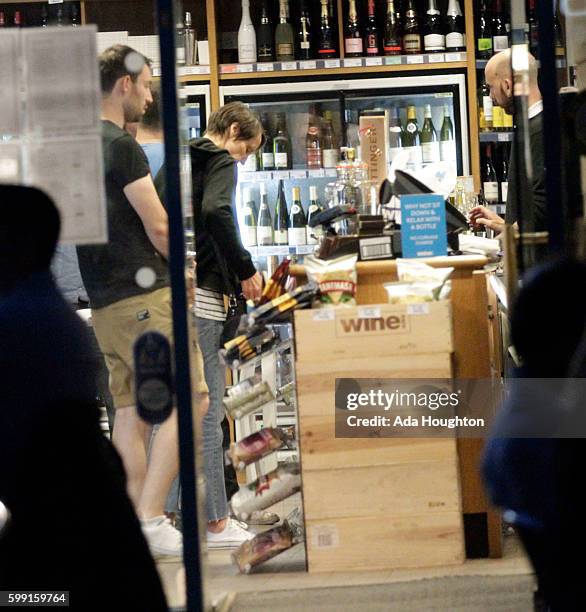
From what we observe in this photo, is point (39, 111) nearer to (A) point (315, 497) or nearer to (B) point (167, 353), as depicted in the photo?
(B) point (167, 353)

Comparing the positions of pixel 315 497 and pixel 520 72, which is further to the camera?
pixel 315 497

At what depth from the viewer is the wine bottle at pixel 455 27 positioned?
5.97 metres

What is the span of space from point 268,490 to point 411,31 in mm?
3417

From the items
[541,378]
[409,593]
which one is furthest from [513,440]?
[409,593]

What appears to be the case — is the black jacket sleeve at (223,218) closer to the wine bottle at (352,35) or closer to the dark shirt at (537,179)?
the dark shirt at (537,179)

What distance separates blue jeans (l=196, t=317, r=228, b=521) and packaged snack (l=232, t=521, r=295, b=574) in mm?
509

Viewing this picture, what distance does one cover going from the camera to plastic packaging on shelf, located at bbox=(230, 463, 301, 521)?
3.62 m

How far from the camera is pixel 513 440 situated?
1781 millimetres

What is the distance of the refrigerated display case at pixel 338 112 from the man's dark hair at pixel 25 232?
3.53 metres

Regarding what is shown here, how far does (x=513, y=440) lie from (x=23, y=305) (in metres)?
1.09

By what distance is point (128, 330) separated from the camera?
2.53 metres

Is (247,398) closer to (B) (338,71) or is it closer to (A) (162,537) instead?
(A) (162,537)

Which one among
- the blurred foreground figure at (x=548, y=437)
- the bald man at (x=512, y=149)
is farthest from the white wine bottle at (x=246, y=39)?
the blurred foreground figure at (x=548, y=437)

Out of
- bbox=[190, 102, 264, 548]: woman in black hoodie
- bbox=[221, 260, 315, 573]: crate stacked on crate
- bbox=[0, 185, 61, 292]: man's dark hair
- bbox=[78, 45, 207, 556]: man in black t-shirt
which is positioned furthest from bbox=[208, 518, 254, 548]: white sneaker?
bbox=[0, 185, 61, 292]: man's dark hair
